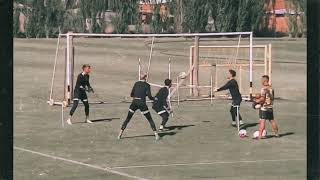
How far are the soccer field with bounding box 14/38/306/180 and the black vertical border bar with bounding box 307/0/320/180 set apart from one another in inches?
195

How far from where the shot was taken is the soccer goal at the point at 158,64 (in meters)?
23.2

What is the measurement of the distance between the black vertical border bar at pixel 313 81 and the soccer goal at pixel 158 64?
15.1 m

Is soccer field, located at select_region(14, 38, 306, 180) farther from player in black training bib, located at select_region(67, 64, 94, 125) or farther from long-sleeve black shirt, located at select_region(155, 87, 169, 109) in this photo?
long-sleeve black shirt, located at select_region(155, 87, 169, 109)

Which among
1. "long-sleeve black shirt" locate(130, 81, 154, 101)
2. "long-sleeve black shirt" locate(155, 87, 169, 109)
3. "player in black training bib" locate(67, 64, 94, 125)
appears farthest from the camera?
"player in black training bib" locate(67, 64, 94, 125)

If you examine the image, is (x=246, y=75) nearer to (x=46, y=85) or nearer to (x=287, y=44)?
(x=46, y=85)

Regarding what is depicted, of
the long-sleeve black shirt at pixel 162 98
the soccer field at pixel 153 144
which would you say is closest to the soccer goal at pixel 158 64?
the soccer field at pixel 153 144

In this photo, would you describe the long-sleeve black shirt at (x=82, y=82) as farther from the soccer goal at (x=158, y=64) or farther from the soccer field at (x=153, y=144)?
the soccer goal at (x=158, y=64)

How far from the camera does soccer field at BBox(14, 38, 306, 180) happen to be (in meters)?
10.5

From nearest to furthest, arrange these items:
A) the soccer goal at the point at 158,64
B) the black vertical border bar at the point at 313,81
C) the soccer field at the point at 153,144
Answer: the black vertical border bar at the point at 313,81 < the soccer field at the point at 153,144 < the soccer goal at the point at 158,64
